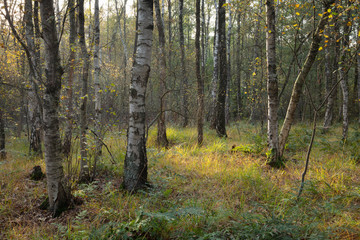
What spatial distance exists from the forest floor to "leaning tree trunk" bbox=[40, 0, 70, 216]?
14.0 inches

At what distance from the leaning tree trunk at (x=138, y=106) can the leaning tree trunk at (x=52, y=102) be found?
3.82 ft

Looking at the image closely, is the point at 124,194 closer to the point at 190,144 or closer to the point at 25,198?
the point at 25,198

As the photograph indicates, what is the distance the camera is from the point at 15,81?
392 inches

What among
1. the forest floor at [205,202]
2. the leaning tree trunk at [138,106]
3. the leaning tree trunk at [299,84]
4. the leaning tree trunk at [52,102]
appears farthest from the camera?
the leaning tree trunk at [299,84]

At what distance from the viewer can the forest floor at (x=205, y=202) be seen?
259cm

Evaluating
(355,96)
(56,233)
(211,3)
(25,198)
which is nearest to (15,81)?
(25,198)

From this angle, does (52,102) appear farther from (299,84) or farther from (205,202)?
(299,84)

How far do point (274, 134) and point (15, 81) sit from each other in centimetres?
1127

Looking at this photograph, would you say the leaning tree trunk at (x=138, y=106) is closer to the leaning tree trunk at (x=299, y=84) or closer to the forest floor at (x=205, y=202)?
the forest floor at (x=205, y=202)

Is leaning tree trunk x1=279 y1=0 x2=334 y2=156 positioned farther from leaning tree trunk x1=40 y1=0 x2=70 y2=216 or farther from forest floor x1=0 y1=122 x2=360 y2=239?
leaning tree trunk x1=40 y1=0 x2=70 y2=216

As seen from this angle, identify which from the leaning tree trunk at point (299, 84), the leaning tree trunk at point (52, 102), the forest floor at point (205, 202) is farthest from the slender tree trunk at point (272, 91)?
the leaning tree trunk at point (52, 102)

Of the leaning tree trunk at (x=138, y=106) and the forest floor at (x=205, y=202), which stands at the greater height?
the leaning tree trunk at (x=138, y=106)

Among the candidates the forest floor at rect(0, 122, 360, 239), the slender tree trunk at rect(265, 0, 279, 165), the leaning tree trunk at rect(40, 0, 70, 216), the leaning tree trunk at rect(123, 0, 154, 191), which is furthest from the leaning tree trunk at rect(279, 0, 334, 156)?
the leaning tree trunk at rect(40, 0, 70, 216)

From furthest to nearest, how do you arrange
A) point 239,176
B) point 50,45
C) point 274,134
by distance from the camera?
point 274,134 < point 239,176 < point 50,45
